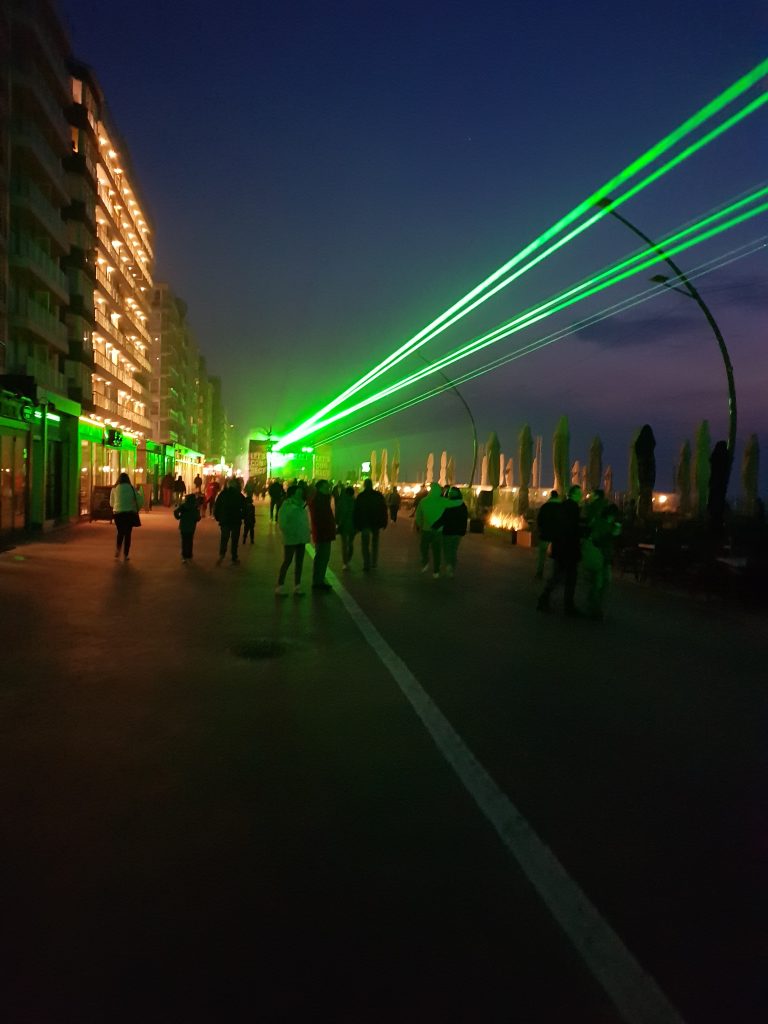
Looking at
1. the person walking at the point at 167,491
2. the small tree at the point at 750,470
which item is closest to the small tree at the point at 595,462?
the small tree at the point at 750,470

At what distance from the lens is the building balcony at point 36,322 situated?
3494 cm

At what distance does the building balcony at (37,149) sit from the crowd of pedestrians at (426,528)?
20.8 metres

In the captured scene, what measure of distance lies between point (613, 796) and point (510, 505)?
2969 centimetres

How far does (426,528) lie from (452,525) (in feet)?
2.11

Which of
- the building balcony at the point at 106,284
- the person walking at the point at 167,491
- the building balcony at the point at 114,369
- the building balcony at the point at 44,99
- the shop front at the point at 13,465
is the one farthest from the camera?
the building balcony at the point at 106,284

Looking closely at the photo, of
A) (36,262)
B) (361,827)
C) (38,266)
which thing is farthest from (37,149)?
(361,827)

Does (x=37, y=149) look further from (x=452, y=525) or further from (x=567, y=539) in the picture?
(x=567, y=539)

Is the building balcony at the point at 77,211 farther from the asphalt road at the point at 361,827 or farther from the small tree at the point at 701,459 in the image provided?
the asphalt road at the point at 361,827

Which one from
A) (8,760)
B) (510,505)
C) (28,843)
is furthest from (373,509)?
(510,505)

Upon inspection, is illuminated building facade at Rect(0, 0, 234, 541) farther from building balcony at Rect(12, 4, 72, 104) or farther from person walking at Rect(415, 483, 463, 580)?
person walking at Rect(415, 483, 463, 580)

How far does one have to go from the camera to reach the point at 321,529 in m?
14.4

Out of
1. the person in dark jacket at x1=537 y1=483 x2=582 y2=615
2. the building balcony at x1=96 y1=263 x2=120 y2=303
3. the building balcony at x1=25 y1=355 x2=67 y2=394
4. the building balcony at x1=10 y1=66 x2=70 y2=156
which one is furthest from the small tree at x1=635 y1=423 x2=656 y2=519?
the building balcony at x1=96 y1=263 x2=120 y2=303

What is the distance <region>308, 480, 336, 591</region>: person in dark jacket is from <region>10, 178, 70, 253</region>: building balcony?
25750 millimetres

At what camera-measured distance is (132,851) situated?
427 centimetres
